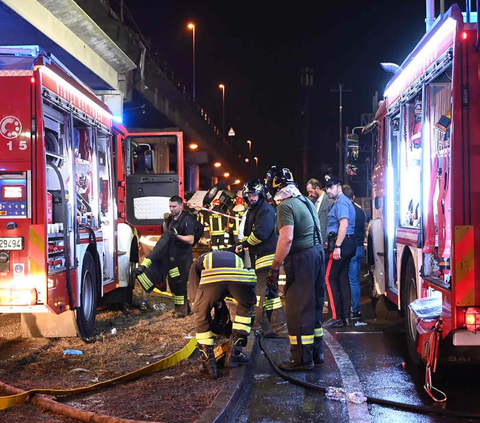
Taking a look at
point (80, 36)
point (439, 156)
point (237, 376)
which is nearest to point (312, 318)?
point (237, 376)

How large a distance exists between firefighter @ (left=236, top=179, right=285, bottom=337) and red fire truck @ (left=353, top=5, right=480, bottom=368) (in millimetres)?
1581

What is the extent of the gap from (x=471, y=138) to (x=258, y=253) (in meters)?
3.82

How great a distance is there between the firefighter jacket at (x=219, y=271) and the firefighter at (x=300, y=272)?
0.42 meters

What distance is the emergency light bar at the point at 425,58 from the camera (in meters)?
5.25

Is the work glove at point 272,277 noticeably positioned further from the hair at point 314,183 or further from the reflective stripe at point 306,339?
the hair at point 314,183

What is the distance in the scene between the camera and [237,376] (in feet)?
18.7

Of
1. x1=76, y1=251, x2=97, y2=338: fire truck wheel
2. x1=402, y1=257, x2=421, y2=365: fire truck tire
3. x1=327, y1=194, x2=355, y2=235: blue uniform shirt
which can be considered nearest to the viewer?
x1=402, y1=257, x2=421, y2=365: fire truck tire

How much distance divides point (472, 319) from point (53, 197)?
14.1 feet

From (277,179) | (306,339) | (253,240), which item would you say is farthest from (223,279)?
(253,240)

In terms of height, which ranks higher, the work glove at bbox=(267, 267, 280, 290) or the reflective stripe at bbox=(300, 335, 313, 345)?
the work glove at bbox=(267, 267, 280, 290)

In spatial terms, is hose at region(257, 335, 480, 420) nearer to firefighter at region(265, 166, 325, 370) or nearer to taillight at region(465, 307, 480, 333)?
firefighter at region(265, 166, 325, 370)

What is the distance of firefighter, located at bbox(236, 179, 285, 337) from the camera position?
8305mm

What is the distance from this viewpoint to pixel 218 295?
6.01 m

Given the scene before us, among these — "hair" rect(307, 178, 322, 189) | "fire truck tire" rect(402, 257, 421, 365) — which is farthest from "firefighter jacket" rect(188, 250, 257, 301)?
"hair" rect(307, 178, 322, 189)
